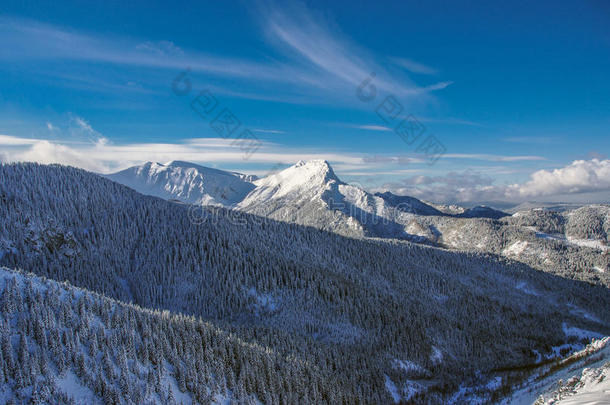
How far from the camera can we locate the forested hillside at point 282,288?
8706cm

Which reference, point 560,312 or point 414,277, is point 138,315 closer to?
point 414,277

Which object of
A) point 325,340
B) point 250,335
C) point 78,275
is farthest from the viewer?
point 78,275

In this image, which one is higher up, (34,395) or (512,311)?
(34,395)

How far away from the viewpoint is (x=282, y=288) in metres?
120

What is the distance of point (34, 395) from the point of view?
2722 centimetres

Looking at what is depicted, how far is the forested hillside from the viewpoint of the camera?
87062 millimetres

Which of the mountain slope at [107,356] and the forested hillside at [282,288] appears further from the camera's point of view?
the forested hillside at [282,288]

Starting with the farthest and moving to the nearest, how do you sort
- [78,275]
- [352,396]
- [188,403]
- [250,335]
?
[78,275], [250,335], [352,396], [188,403]

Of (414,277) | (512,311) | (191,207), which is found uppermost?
(191,207)

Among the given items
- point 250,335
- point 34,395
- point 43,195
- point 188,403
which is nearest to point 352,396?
point 250,335

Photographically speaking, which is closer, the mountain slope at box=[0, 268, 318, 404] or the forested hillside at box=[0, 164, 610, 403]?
the mountain slope at box=[0, 268, 318, 404]

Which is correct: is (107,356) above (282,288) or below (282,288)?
above

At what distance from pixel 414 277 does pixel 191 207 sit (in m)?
134

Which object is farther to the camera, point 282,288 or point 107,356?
point 282,288
